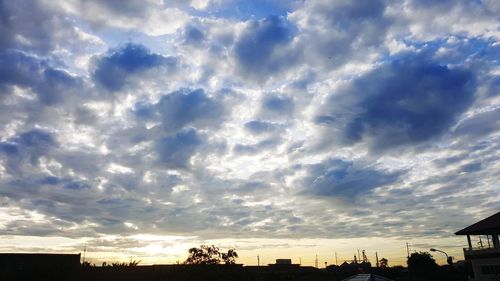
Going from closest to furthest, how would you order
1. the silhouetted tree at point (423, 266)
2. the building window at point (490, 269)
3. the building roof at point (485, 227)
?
the building window at point (490, 269), the building roof at point (485, 227), the silhouetted tree at point (423, 266)

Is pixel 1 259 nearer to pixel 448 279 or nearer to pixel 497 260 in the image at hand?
pixel 497 260

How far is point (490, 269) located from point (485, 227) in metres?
5.36

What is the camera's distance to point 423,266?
9300cm

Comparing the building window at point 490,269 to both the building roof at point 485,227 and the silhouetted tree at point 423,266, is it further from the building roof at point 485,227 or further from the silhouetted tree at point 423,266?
the silhouetted tree at point 423,266

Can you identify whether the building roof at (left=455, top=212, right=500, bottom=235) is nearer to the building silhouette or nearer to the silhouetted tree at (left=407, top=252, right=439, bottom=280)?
the building silhouette

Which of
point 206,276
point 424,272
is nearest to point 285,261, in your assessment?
point 424,272

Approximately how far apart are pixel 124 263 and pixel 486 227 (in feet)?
155

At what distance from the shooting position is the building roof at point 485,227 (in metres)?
52.2

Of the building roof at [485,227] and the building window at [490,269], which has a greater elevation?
the building roof at [485,227]

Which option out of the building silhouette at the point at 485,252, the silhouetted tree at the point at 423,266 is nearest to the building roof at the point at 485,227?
the building silhouette at the point at 485,252

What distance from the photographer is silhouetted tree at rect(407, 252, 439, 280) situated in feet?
295

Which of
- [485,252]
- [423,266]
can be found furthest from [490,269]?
[423,266]

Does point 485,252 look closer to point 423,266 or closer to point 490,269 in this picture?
point 490,269

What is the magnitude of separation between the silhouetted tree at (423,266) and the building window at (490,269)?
124 ft
